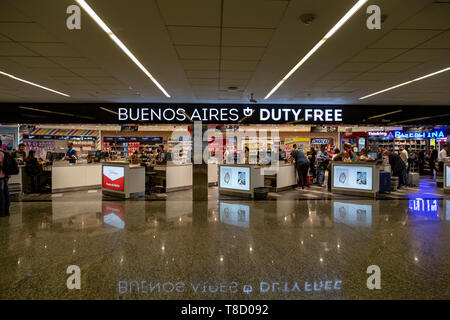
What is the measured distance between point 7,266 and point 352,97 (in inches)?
310

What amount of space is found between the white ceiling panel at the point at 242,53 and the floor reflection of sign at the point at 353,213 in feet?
10.7

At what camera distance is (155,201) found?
22.6ft

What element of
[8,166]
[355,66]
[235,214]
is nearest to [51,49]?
[8,166]

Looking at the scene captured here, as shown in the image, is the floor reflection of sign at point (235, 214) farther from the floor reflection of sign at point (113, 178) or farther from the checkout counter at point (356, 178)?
the checkout counter at point (356, 178)

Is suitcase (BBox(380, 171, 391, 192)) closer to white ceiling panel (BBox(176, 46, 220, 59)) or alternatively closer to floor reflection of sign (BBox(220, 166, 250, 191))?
floor reflection of sign (BBox(220, 166, 250, 191))

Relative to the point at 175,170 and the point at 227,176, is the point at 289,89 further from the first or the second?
the point at 175,170

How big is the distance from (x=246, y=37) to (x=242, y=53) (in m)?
0.58

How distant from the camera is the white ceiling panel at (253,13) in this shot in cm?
285

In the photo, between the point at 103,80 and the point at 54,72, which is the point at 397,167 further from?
the point at 54,72

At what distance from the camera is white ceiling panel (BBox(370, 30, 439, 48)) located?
11.4ft

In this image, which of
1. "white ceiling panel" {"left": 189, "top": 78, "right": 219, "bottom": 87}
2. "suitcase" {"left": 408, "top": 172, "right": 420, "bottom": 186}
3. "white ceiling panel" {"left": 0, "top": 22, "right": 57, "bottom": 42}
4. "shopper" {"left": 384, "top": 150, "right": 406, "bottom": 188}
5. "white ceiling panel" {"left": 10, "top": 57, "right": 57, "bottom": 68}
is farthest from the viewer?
"suitcase" {"left": 408, "top": 172, "right": 420, "bottom": 186}

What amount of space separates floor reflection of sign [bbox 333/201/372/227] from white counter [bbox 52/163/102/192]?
25.0ft

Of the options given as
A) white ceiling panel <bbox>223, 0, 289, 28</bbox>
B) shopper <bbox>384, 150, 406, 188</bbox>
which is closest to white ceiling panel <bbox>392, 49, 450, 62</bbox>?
white ceiling panel <bbox>223, 0, 289, 28</bbox>

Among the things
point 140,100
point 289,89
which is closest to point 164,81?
point 140,100
